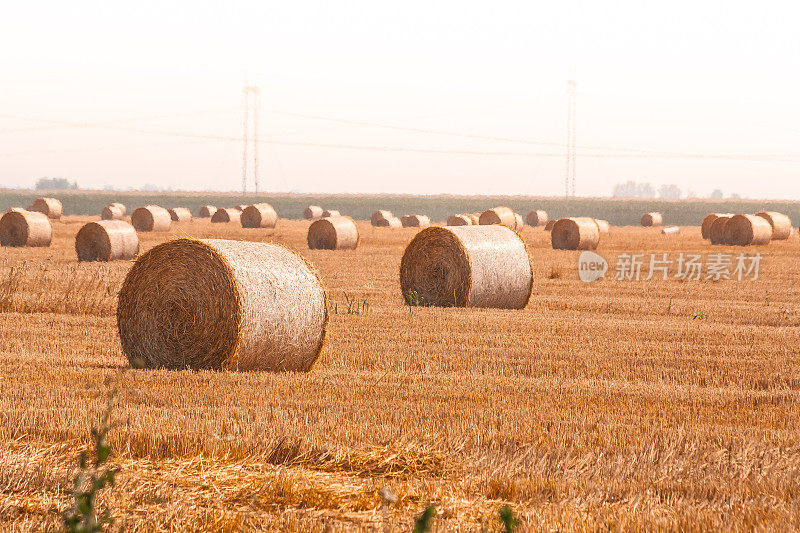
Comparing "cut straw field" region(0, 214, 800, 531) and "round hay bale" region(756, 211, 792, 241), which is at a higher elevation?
"round hay bale" region(756, 211, 792, 241)

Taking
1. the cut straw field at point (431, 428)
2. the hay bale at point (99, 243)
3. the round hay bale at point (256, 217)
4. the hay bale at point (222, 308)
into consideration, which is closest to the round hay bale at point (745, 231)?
the round hay bale at point (256, 217)

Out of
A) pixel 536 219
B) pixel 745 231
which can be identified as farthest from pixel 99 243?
pixel 536 219

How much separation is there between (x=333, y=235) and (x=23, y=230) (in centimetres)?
1036

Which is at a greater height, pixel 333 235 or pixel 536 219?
pixel 536 219

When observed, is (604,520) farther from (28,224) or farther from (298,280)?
(28,224)

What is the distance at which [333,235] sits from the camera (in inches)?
1423

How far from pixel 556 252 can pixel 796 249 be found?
964 cm

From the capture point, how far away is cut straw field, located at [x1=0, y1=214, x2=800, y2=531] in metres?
6.13

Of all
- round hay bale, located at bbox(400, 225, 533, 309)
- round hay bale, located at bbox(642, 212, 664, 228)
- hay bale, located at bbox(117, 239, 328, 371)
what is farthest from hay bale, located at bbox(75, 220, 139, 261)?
round hay bale, located at bbox(642, 212, 664, 228)

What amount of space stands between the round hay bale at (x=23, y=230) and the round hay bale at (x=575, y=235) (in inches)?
710

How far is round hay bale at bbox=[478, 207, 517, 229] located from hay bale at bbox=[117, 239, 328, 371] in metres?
35.5

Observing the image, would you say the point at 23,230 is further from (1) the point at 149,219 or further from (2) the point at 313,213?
(2) the point at 313,213

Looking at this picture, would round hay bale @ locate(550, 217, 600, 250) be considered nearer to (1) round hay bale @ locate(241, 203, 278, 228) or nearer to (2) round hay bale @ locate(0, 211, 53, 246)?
(2) round hay bale @ locate(0, 211, 53, 246)

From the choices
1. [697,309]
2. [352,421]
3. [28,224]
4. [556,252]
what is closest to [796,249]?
[556,252]
